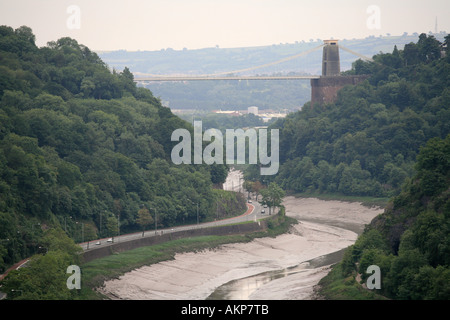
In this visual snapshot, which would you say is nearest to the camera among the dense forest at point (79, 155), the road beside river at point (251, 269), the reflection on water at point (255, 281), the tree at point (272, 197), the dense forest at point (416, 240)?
the dense forest at point (416, 240)

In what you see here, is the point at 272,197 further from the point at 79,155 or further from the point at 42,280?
the point at 42,280

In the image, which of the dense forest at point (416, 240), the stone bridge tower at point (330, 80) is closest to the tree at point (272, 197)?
the dense forest at point (416, 240)

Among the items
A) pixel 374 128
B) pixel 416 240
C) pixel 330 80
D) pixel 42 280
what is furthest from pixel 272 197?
pixel 42 280

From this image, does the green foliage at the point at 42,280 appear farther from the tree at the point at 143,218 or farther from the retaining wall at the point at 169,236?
the tree at the point at 143,218

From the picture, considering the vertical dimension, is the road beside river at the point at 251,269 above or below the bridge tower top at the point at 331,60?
below

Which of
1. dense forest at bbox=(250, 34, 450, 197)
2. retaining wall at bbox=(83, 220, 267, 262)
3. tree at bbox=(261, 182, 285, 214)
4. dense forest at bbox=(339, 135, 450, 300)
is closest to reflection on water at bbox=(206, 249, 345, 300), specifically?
dense forest at bbox=(339, 135, 450, 300)
